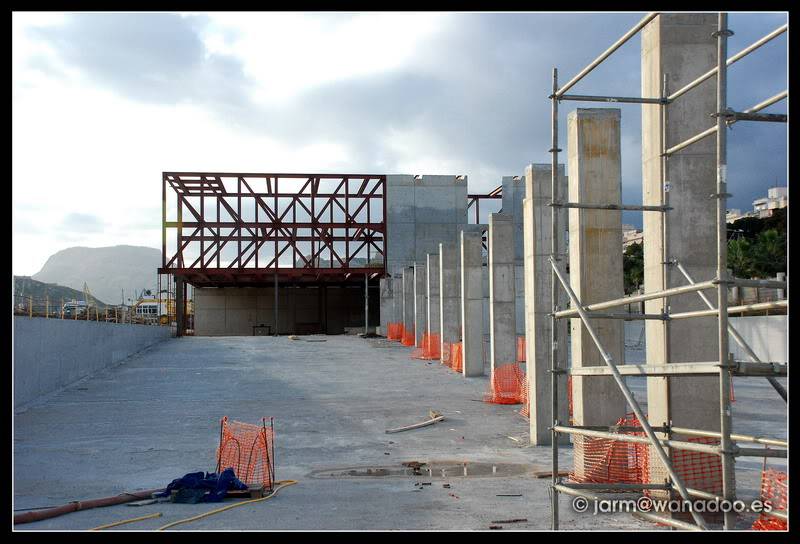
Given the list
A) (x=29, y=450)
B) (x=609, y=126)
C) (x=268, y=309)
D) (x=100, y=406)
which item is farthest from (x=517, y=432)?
(x=268, y=309)

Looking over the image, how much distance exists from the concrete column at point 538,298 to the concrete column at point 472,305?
10.2 meters

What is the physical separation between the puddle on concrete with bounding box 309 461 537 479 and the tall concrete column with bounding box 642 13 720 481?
10.3 feet

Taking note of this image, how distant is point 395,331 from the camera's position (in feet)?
155

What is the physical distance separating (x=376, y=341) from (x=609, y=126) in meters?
32.3

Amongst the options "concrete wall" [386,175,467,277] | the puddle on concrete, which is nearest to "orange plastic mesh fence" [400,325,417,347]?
"concrete wall" [386,175,467,277]

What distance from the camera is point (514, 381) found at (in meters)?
21.8

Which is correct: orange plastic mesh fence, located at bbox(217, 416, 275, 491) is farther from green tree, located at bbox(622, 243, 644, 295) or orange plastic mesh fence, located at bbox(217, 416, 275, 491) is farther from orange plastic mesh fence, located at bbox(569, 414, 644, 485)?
green tree, located at bbox(622, 243, 644, 295)

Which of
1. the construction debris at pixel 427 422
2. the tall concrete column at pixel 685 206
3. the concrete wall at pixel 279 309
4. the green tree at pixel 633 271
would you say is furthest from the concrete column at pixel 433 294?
the concrete wall at pixel 279 309

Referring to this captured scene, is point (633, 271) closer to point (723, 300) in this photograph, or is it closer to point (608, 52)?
point (608, 52)

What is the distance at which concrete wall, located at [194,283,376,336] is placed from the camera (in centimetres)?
6694

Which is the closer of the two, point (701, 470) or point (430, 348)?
point (701, 470)

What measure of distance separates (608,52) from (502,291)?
1537 centimetres

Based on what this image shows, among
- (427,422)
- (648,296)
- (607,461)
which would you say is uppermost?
(648,296)

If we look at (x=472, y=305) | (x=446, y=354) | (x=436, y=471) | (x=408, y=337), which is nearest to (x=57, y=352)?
(x=472, y=305)
